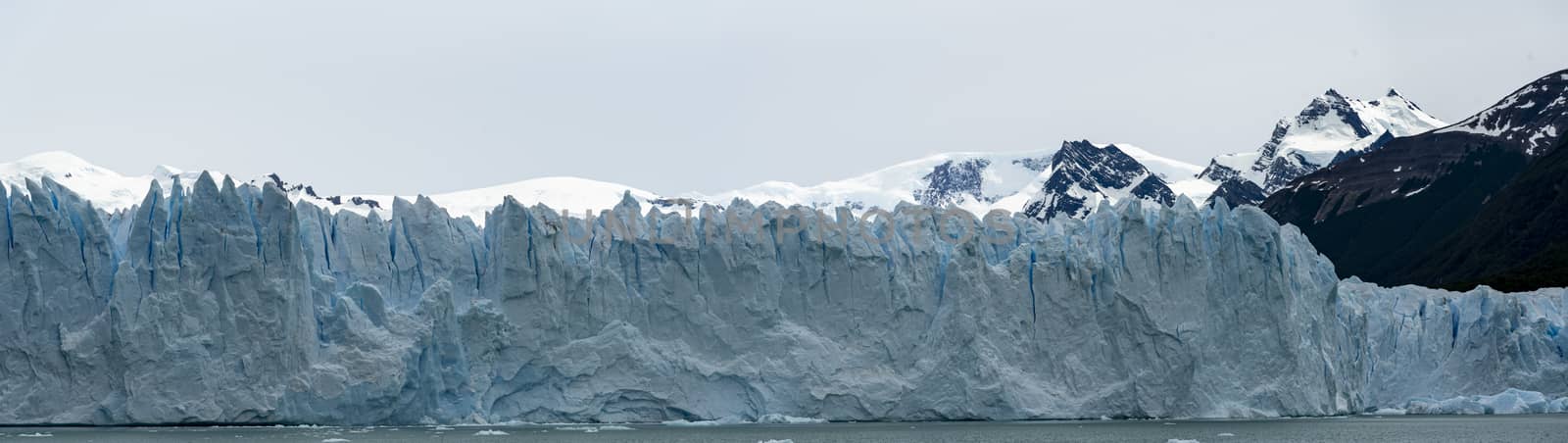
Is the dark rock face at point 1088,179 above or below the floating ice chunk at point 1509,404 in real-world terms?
above

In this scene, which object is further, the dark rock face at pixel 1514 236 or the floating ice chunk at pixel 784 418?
the dark rock face at pixel 1514 236

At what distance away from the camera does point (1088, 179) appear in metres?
151

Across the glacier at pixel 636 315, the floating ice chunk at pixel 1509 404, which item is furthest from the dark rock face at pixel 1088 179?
the glacier at pixel 636 315

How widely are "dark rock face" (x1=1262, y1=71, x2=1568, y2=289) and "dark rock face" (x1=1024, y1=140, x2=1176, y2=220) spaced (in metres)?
22.1

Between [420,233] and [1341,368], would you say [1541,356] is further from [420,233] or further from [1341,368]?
[420,233]

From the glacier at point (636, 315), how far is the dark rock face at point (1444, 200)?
52.0 metres

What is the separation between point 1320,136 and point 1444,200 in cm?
5098

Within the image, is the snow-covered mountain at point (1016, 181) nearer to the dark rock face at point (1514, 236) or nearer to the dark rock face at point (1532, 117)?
the dark rock face at point (1532, 117)

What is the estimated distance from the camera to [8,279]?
1416 inches

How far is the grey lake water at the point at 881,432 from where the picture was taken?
3378 cm

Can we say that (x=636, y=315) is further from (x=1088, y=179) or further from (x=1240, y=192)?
(x=1088, y=179)

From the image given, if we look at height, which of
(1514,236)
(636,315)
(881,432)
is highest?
(636,315)

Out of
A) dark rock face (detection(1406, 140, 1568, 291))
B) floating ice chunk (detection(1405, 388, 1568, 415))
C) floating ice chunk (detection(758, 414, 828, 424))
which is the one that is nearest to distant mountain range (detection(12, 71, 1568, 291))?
dark rock face (detection(1406, 140, 1568, 291))

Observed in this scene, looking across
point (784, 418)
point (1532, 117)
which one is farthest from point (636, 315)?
point (1532, 117)
